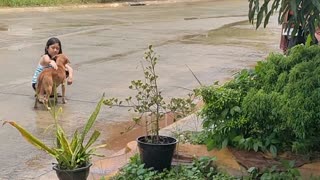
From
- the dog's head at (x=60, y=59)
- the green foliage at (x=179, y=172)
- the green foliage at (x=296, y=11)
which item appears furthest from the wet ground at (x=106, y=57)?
the green foliage at (x=296, y=11)

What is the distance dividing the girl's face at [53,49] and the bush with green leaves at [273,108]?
13.4 ft

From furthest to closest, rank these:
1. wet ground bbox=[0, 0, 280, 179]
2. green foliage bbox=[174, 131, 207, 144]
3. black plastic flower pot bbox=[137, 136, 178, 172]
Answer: wet ground bbox=[0, 0, 280, 179]
green foliage bbox=[174, 131, 207, 144]
black plastic flower pot bbox=[137, 136, 178, 172]

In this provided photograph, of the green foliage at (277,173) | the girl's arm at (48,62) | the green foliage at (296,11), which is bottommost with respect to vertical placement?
the green foliage at (277,173)

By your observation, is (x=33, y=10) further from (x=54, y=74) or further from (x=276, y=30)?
(x=54, y=74)

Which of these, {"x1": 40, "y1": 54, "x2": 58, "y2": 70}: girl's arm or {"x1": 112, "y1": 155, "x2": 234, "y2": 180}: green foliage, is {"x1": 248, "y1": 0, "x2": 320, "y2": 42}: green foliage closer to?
{"x1": 112, "y1": 155, "x2": 234, "y2": 180}: green foliage

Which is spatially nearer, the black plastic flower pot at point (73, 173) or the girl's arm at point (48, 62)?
the black plastic flower pot at point (73, 173)

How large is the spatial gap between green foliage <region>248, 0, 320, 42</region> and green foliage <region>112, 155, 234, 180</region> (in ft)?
5.21

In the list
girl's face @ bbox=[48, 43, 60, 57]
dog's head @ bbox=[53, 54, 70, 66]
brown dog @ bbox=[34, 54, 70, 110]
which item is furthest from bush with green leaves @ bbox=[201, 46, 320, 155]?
girl's face @ bbox=[48, 43, 60, 57]

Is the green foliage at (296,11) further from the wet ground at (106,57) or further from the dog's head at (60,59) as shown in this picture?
the dog's head at (60,59)

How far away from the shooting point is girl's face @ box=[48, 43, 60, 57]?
8.67 m

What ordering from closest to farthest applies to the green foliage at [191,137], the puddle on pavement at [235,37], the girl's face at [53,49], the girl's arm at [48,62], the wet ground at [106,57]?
the green foliage at [191,137] → the wet ground at [106,57] → the girl's arm at [48,62] → the girl's face at [53,49] → the puddle on pavement at [235,37]

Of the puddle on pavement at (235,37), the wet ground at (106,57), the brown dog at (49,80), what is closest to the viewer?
the wet ground at (106,57)

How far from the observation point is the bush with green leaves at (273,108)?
4.47 meters

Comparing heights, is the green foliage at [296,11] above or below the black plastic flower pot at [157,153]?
above
